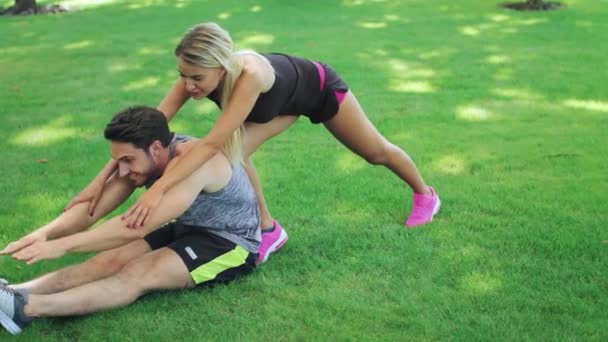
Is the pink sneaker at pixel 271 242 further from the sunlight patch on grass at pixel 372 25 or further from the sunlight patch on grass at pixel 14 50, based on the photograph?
the sunlight patch on grass at pixel 372 25

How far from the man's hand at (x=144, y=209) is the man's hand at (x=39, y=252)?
30 centimetres

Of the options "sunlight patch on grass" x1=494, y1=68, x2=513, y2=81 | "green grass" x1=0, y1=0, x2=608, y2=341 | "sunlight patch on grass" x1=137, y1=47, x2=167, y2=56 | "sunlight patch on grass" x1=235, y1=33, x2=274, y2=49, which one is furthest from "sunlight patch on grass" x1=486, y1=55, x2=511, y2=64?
"sunlight patch on grass" x1=137, y1=47, x2=167, y2=56

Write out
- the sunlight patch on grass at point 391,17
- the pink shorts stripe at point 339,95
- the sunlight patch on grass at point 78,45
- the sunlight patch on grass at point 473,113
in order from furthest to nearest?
the sunlight patch on grass at point 391,17 → the sunlight patch on grass at point 78,45 → the sunlight patch on grass at point 473,113 → the pink shorts stripe at point 339,95

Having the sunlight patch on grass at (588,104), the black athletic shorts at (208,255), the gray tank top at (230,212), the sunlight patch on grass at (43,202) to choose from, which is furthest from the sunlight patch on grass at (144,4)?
the black athletic shorts at (208,255)

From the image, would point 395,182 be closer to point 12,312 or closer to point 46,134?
point 12,312

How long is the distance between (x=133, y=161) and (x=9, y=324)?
0.83 m

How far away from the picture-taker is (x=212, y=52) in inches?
125

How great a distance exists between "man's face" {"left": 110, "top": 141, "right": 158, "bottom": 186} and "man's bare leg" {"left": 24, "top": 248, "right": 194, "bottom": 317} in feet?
→ 1.19

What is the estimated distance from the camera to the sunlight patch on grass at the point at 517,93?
6809 mm

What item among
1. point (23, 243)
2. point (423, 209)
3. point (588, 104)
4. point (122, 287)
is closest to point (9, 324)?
point (23, 243)

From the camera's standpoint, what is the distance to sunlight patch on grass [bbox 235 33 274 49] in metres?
9.62

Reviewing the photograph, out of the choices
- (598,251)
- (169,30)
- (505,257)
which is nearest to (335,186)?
(505,257)

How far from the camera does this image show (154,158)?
335 centimetres

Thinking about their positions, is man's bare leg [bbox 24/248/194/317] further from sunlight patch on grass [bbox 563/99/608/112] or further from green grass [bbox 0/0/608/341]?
sunlight patch on grass [bbox 563/99/608/112]
